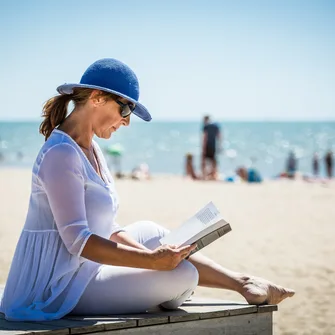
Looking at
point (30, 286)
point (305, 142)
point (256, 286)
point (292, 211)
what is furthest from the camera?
point (305, 142)

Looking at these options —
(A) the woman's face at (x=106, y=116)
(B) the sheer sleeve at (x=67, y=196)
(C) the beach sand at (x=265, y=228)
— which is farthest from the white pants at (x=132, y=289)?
(C) the beach sand at (x=265, y=228)

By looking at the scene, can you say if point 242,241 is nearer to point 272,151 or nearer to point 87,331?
point 87,331

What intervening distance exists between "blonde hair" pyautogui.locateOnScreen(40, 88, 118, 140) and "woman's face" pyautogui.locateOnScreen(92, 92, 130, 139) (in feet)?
0.10

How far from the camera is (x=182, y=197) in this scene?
47.1 feet

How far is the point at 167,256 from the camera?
10.2 feet

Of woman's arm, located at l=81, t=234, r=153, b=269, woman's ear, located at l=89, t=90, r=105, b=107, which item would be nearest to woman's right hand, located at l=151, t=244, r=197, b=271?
woman's arm, located at l=81, t=234, r=153, b=269

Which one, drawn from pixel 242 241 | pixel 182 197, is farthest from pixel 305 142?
pixel 242 241

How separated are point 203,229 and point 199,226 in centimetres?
4

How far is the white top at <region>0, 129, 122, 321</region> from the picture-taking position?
2996 millimetres

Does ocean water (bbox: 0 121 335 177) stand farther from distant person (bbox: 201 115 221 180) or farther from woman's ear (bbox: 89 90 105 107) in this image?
woman's ear (bbox: 89 90 105 107)

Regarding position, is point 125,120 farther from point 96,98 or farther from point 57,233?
point 57,233

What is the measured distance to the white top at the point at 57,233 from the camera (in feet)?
9.83

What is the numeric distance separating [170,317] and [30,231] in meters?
0.69

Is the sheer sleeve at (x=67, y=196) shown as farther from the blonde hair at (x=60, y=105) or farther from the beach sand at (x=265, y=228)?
the beach sand at (x=265, y=228)
